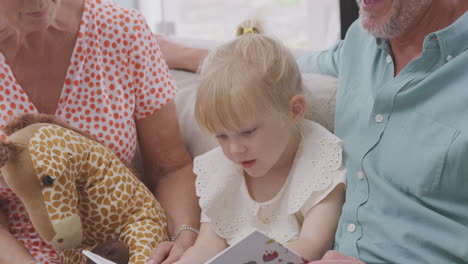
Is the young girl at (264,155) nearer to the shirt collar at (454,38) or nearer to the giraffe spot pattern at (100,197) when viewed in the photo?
the giraffe spot pattern at (100,197)

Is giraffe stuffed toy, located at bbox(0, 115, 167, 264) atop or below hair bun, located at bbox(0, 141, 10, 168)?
below

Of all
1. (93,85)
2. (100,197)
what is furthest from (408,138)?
(93,85)

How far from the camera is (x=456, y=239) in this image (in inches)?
49.0

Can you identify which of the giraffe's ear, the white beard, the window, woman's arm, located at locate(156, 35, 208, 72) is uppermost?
the white beard

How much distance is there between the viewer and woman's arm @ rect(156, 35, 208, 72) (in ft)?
6.67

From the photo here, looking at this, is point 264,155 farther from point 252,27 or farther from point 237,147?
point 252,27

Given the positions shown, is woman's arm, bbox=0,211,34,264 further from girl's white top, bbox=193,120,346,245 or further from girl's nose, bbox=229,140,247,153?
girl's nose, bbox=229,140,247,153

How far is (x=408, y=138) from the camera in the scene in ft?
4.30

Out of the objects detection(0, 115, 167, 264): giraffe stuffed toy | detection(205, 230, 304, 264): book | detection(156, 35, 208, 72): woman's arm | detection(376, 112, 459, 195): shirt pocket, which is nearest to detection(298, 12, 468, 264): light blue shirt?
detection(376, 112, 459, 195): shirt pocket

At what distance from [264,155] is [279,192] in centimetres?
12

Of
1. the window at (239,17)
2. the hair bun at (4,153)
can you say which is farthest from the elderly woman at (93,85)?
the window at (239,17)

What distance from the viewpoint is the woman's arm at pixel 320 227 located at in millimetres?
1361

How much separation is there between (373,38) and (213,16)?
2509 millimetres

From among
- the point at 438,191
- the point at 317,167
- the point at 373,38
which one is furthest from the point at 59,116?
the point at 438,191
